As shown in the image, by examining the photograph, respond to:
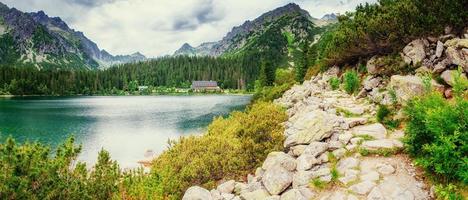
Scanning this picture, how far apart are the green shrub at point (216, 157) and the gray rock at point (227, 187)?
39.0 inches

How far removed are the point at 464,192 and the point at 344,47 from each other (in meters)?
20.8

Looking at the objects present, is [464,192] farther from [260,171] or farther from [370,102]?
[370,102]

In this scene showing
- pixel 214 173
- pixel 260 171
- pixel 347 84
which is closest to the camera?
pixel 260 171

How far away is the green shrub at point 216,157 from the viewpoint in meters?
15.6

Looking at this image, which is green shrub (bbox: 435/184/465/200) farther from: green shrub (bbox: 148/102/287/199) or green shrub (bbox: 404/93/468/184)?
green shrub (bbox: 148/102/287/199)

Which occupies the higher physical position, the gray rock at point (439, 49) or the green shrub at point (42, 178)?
the gray rock at point (439, 49)

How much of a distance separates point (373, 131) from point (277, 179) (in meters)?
5.03

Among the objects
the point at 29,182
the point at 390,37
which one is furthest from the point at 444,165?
the point at 390,37

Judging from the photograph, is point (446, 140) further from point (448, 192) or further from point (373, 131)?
point (373, 131)

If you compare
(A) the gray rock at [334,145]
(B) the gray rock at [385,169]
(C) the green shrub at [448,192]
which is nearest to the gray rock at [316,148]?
(A) the gray rock at [334,145]

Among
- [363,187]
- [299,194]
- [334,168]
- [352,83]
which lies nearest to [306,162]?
[334,168]

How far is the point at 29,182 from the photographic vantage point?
A: 11.1m

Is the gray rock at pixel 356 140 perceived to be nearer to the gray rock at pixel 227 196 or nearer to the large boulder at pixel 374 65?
the gray rock at pixel 227 196

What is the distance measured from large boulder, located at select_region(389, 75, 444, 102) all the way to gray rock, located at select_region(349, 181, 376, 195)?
21.3 ft
